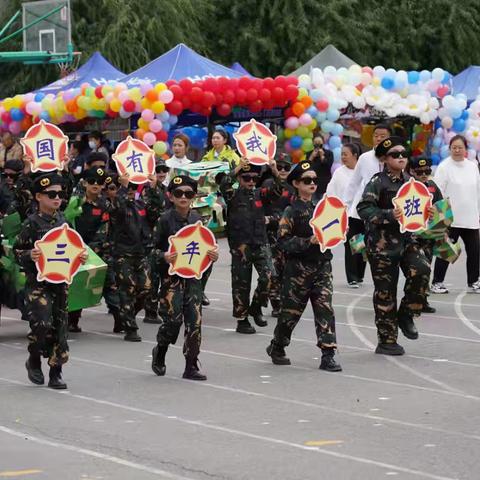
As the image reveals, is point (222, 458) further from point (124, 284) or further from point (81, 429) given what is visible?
point (124, 284)

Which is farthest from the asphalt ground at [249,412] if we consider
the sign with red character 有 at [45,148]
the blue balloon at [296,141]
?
the blue balloon at [296,141]

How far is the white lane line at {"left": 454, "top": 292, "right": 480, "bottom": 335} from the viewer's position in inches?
531

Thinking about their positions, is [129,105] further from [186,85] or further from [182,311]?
[182,311]

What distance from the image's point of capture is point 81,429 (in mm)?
8852

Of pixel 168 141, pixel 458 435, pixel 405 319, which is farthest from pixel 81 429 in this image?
pixel 168 141

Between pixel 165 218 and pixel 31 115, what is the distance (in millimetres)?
15309

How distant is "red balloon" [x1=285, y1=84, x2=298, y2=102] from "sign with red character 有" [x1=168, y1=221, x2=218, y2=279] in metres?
14.7

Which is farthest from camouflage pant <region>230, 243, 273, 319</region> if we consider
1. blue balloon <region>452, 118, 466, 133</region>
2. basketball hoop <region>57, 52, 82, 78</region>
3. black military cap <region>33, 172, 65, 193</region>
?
basketball hoop <region>57, 52, 82, 78</region>

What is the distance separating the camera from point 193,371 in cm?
1080

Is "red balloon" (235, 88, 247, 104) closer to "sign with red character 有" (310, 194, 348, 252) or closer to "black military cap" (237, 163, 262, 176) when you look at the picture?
"black military cap" (237, 163, 262, 176)

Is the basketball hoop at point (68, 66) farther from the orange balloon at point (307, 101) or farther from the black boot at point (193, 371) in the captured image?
the black boot at point (193, 371)

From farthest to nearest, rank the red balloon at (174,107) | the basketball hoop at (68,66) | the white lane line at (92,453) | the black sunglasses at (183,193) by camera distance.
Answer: the basketball hoop at (68,66)
the red balloon at (174,107)
the black sunglasses at (183,193)
the white lane line at (92,453)

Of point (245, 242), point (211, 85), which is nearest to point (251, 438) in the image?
point (245, 242)

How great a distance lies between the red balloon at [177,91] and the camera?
24.0 m
